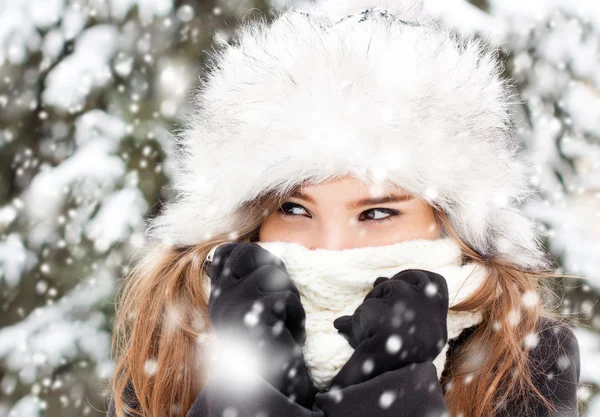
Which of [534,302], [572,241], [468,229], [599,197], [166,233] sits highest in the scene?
[468,229]

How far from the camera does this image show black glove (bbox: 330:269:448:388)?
1.31m

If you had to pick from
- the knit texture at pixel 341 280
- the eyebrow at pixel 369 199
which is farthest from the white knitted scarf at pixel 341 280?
the eyebrow at pixel 369 199

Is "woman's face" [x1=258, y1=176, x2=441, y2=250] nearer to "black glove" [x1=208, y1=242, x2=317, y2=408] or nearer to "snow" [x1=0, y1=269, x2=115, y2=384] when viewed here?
"black glove" [x1=208, y1=242, x2=317, y2=408]

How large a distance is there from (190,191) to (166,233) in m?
0.19

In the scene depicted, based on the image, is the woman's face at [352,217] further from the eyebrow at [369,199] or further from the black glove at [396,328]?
the black glove at [396,328]

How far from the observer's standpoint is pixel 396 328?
1311 mm

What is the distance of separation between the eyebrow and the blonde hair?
5 centimetres

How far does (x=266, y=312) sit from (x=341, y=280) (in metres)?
0.22

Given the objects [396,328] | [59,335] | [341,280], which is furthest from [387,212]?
[59,335]

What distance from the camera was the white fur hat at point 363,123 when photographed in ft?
4.94

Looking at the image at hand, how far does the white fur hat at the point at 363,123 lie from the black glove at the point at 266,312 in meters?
0.25

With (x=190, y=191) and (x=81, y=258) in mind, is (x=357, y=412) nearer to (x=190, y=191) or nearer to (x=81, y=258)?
(x=190, y=191)

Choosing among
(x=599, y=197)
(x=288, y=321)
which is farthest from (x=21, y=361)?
(x=599, y=197)

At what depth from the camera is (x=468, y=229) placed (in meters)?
1.66
